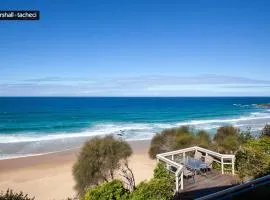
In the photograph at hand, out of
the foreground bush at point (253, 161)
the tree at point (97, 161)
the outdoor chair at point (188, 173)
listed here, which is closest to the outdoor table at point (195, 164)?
the outdoor chair at point (188, 173)

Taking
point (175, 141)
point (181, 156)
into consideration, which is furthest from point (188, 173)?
point (175, 141)

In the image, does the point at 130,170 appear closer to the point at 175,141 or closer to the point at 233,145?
the point at 175,141

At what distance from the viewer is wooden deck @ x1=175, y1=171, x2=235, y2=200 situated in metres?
8.96

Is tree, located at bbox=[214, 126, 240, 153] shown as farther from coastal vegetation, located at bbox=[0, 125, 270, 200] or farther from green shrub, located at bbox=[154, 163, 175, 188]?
green shrub, located at bbox=[154, 163, 175, 188]

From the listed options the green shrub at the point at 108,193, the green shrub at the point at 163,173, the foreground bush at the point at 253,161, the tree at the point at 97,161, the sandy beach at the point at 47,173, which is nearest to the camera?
the green shrub at the point at 108,193

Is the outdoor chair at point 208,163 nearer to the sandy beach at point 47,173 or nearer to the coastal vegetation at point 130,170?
the coastal vegetation at point 130,170

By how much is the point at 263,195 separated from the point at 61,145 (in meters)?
23.7

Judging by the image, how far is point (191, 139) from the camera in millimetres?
17531

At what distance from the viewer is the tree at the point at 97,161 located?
1362cm

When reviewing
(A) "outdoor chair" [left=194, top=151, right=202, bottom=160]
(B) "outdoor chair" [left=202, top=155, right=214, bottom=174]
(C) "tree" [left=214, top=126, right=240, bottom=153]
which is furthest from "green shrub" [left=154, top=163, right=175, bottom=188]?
(C) "tree" [left=214, top=126, right=240, bottom=153]

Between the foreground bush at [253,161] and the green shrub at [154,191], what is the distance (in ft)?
11.2

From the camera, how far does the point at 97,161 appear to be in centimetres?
1426

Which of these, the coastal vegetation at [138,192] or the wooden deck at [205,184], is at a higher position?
the coastal vegetation at [138,192]

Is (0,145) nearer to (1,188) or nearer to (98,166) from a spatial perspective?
(1,188)
